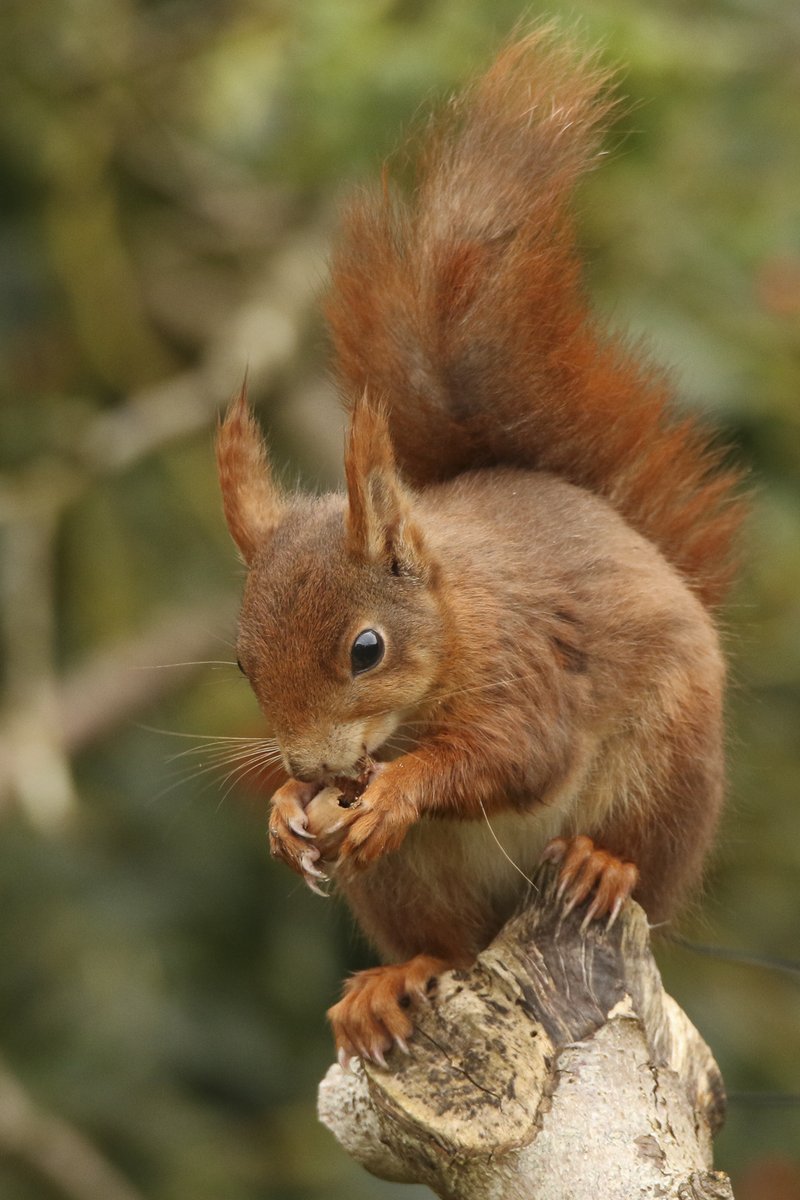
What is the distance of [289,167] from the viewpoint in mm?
3340

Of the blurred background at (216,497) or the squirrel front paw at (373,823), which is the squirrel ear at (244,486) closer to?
the squirrel front paw at (373,823)

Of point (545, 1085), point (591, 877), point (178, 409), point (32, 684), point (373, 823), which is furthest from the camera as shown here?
point (178, 409)

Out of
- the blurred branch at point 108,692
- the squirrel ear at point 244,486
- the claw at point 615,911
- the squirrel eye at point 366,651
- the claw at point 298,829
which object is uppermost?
the blurred branch at point 108,692

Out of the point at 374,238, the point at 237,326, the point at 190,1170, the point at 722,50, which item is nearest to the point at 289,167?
the point at 237,326

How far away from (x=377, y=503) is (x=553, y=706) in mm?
283

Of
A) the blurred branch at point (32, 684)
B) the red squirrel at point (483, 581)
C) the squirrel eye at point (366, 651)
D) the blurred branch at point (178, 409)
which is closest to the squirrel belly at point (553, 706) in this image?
the red squirrel at point (483, 581)

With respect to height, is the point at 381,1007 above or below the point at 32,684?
below

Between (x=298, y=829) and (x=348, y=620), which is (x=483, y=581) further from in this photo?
(x=298, y=829)

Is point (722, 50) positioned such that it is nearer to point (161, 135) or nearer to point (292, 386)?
point (292, 386)

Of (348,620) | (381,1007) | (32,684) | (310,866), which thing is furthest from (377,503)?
(32,684)

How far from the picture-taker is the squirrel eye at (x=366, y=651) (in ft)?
5.47

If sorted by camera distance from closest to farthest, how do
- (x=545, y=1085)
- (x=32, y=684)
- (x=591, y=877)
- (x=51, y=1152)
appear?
1. (x=545, y=1085)
2. (x=591, y=877)
3. (x=51, y=1152)
4. (x=32, y=684)

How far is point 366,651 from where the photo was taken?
1.68 m

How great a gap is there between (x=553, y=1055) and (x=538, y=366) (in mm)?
816
